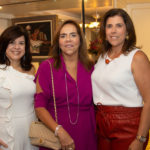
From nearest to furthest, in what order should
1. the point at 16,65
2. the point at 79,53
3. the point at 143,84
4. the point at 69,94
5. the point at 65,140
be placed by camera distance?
the point at 143,84, the point at 65,140, the point at 69,94, the point at 79,53, the point at 16,65

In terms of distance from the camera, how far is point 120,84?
1671mm

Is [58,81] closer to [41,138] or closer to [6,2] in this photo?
[41,138]

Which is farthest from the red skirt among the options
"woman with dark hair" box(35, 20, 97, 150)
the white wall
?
the white wall

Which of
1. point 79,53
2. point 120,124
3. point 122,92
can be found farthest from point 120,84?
point 79,53

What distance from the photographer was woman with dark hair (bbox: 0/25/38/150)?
1939 millimetres

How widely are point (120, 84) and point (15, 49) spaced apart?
1123 millimetres

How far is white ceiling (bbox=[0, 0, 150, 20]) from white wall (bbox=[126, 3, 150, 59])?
239cm

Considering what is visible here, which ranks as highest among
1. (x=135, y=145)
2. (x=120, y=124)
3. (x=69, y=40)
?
(x=69, y=40)

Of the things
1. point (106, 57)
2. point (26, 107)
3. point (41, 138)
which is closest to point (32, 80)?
point (26, 107)

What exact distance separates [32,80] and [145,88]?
1.13m

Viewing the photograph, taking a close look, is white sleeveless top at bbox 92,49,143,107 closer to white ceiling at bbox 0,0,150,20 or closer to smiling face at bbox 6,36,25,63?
smiling face at bbox 6,36,25,63

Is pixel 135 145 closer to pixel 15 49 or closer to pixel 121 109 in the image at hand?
pixel 121 109

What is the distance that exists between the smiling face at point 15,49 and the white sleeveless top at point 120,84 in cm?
93

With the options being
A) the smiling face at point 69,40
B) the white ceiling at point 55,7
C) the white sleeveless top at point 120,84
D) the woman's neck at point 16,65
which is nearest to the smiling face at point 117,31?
the white sleeveless top at point 120,84
